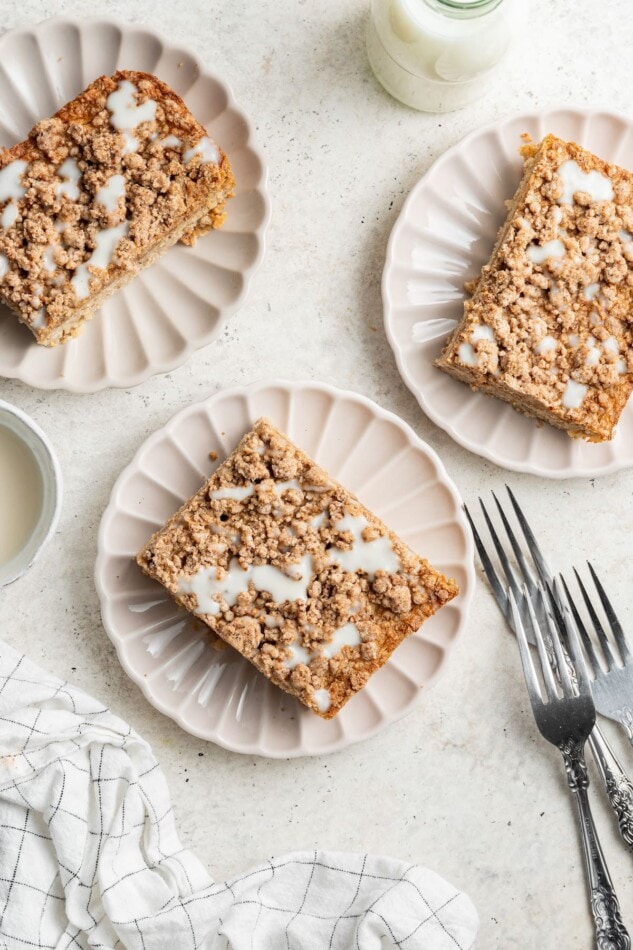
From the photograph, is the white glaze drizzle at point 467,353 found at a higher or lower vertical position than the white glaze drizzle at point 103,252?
higher

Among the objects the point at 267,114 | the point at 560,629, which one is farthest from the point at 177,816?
the point at 267,114

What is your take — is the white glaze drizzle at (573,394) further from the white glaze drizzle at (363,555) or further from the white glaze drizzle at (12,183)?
the white glaze drizzle at (12,183)

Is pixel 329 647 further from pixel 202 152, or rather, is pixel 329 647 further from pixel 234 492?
pixel 202 152

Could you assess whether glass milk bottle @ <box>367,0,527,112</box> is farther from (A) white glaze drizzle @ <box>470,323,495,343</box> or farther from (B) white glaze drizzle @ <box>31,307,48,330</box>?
(B) white glaze drizzle @ <box>31,307,48,330</box>

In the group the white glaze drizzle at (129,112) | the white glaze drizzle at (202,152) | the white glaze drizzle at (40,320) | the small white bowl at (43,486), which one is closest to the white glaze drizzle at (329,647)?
the small white bowl at (43,486)

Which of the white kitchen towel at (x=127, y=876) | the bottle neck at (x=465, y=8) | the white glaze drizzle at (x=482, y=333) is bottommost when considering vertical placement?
the white kitchen towel at (x=127, y=876)

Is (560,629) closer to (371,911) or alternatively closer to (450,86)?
(371,911)

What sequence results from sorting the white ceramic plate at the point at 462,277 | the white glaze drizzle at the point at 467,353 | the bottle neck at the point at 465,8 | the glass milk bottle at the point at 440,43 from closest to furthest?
the bottle neck at the point at 465,8 < the glass milk bottle at the point at 440,43 < the white glaze drizzle at the point at 467,353 < the white ceramic plate at the point at 462,277

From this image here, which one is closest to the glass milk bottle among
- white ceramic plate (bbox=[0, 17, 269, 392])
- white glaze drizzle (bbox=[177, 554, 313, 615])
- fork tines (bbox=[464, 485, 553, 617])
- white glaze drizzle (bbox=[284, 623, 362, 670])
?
white ceramic plate (bbox=[0, 17, 269, 392])
